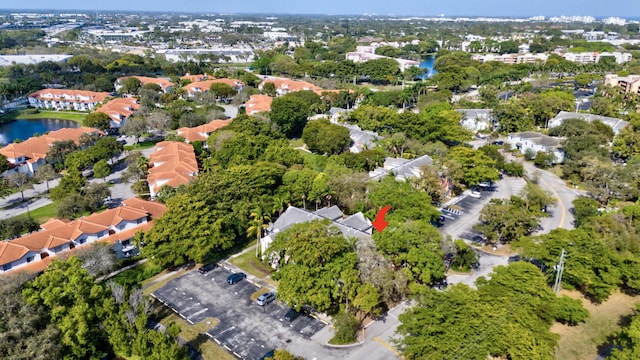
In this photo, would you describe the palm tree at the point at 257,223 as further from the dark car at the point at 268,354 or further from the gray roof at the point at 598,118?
the gray roof at the point at 598,118

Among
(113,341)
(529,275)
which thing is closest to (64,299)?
(113,341)

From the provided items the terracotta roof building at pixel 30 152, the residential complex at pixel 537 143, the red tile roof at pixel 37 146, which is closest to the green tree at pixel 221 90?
the red tile roof at pixel 37 146

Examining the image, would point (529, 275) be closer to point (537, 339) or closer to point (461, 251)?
point (537, 339)

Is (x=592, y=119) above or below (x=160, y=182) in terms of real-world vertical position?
above

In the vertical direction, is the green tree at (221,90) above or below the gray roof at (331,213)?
above

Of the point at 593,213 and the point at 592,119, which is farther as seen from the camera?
the point at 592,119

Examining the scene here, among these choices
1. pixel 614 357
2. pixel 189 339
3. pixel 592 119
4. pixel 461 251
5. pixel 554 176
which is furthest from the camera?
pixel 592 119

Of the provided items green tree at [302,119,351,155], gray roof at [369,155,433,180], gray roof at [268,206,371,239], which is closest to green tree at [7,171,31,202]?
gray roof at [268,206,371,239]
